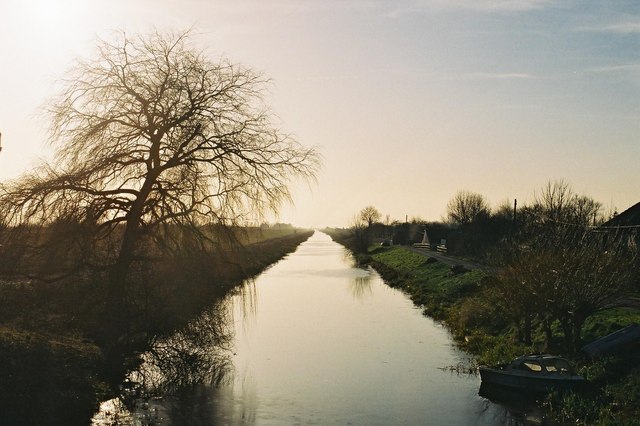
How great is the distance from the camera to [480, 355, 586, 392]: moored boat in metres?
20.5

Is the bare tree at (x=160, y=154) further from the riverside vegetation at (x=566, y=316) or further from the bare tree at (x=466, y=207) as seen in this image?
the bare tree at (x=466, y=207)

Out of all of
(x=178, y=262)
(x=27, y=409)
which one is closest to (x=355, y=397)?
(x=178, y=262)

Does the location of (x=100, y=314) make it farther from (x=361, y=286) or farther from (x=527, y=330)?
(x=361, y=286)

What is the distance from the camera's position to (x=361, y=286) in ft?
204

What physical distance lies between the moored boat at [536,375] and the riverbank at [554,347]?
1.59ft

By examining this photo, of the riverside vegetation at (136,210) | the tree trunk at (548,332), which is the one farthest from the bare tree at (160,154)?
the tree trunk at (548,332)

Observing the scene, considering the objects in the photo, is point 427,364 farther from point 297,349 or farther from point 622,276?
point 622,276

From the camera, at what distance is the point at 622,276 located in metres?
23.7

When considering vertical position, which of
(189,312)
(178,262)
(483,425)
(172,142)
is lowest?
(483,425)

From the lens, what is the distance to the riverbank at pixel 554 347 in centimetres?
1872

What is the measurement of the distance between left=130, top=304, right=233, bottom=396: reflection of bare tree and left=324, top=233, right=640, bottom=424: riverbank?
11369 mm

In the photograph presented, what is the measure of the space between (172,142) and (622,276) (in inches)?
671

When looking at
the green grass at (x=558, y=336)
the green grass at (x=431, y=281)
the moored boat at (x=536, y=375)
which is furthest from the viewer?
the green grass at (x=431, y=281)

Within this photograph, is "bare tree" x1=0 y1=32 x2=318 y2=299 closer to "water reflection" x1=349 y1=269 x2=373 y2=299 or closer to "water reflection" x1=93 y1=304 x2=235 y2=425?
"water reflection" x1=93 y1=304 x2=235 y2=425
